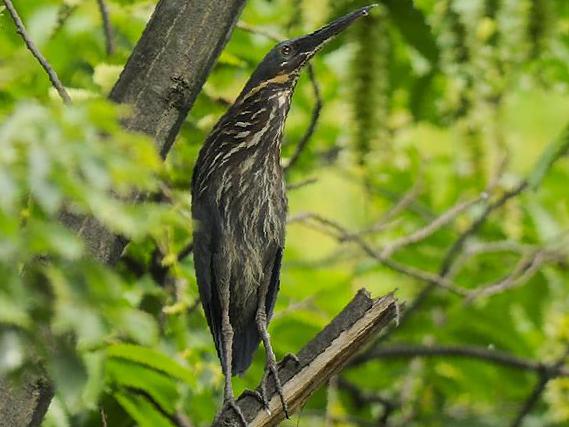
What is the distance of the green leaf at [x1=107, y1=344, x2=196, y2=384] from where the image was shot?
2.89 m

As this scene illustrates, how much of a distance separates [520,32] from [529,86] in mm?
892

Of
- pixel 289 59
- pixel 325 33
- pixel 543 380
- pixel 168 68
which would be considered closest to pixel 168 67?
pixel 168 68

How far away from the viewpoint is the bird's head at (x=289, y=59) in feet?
9.83

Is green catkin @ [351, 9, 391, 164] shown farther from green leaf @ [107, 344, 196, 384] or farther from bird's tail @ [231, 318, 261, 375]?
green leaf @ [107, 344, 196, 384]

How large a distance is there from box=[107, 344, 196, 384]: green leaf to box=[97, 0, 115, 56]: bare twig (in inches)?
32.6

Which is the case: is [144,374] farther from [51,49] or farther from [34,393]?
[51,49]

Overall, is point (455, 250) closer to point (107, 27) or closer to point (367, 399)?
point (367, 399)

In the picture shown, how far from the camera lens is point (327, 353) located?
103 inches

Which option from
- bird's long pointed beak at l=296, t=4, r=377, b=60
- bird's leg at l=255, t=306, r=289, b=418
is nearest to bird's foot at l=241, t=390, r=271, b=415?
bird's leg at l=255, t=306, r=289, b=418

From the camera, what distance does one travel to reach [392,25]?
10.2 ft

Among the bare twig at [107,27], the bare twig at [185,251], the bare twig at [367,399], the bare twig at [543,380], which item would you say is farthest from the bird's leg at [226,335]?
the bare twig at [367,399]

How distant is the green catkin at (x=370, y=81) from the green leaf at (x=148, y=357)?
68 cm

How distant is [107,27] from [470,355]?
4.85ft

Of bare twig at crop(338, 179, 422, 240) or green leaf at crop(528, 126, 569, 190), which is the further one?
bare twig at crop(338, 179, 422, 240)
